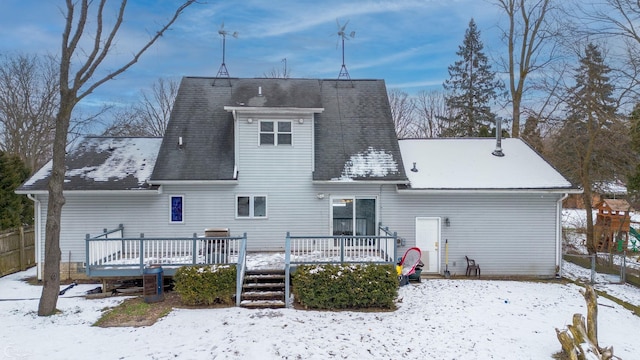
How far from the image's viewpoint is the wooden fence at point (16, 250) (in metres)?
12.3

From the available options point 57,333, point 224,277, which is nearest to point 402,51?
point 224,277

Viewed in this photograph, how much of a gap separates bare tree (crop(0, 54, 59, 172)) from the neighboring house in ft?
43.7

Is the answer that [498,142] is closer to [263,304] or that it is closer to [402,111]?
[263,304]

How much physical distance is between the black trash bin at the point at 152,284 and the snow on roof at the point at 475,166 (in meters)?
7.73

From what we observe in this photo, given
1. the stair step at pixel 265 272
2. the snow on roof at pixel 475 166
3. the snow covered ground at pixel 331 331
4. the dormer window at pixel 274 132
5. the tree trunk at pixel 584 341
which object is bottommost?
the snow covered ground at pixel 331 331

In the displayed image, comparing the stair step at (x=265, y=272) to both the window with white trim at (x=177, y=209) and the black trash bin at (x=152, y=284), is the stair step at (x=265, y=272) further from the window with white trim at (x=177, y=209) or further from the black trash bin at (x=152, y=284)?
the window with white trim at (x=177, y=209)

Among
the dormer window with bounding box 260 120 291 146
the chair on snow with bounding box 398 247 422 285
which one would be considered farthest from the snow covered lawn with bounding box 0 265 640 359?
the dormer window with bounding box 260 120 291 146

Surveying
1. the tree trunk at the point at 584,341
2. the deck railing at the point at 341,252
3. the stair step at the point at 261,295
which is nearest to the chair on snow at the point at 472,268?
the deck railing at the point at 341,252

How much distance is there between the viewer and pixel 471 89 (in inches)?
1128

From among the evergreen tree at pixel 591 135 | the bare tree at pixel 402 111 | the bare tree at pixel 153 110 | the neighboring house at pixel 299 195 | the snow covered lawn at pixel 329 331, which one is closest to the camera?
the snow covered lawn at pixel 329 331

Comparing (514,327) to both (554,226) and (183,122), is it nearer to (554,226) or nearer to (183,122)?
(554,226)

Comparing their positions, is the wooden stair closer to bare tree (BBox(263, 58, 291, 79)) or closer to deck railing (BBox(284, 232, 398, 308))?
deck railing (BBox(284, 232, 398, 308))

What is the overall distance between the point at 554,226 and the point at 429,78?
18064 mm

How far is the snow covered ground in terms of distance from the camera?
6453 millimetres
